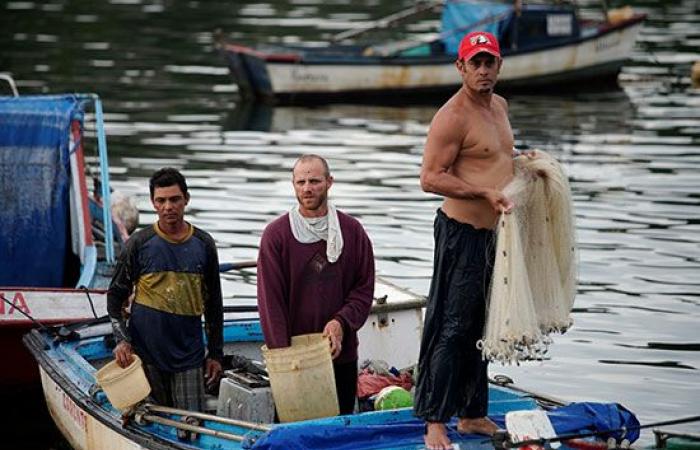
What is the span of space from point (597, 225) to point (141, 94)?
1213 cm

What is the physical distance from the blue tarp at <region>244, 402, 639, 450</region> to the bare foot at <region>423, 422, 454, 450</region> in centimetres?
8

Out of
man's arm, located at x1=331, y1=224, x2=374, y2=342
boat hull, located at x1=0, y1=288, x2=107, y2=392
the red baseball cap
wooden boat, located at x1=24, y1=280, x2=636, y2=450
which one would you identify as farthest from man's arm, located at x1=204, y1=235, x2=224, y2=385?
boat hull, located at x1=0, y1=288, x2=107, y2=392

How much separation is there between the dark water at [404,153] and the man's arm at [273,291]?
3.71 m

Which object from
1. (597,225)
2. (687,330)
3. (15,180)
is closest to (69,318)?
(15,180)

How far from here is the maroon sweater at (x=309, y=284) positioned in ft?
29.5

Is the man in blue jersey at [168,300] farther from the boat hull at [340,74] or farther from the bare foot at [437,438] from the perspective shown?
the boat hull at [340,74]

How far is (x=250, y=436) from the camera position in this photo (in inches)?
348

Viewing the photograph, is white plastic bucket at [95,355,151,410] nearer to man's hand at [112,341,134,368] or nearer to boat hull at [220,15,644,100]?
man's hand at [112,341,134,368]

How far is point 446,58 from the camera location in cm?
2898

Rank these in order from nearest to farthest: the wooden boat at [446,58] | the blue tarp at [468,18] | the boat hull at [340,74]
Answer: the boat hull at [340,74]
the wooden boat at [446,58]
the blue tarp at [468,18]

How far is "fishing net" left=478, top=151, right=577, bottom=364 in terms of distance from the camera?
8500 millimetres

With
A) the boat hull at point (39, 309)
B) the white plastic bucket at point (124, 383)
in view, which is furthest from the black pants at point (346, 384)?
the boat hull at point (39, 309)

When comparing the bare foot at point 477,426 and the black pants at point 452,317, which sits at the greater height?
the black pants at point 452,317

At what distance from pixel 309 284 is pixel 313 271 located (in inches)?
3.0
